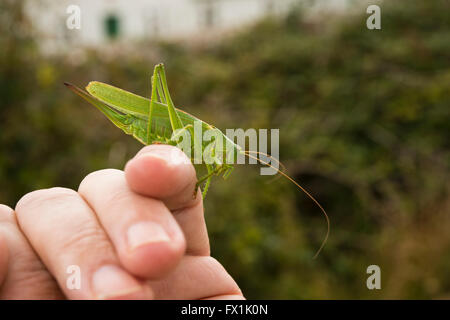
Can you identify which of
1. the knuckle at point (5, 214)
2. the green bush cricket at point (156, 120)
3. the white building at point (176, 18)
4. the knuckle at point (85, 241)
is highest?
the white building at point (176, 18)

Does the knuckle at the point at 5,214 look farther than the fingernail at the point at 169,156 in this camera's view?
Yes

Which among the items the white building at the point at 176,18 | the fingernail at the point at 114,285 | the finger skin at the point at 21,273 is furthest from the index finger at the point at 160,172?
the white building at the point at 176,18

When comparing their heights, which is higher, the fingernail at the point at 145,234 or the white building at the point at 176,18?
the white building at the point at 176,18

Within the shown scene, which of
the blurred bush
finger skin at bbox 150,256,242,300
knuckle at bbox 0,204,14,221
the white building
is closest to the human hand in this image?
knuckle at bbox 0,204,14,221

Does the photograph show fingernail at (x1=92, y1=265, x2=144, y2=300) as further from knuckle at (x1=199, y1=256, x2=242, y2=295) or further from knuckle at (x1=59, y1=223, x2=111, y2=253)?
knuckle at (x1=199, y1=256, x2=242, y2=295)

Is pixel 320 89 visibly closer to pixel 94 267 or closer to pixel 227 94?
pixel 227 94

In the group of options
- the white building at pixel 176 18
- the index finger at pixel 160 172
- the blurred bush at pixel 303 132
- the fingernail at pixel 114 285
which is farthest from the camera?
the white building at pixel 176 18

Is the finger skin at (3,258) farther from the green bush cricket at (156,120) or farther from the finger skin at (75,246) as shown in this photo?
the green bush cricket at (156,120)
